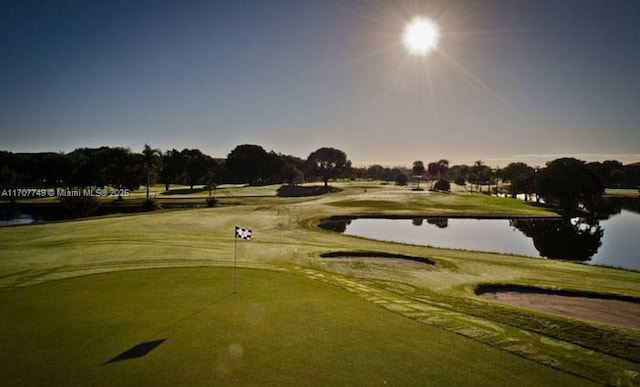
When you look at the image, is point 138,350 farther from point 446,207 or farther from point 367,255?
point 446,207

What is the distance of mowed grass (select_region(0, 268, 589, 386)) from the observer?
1148 centimetres

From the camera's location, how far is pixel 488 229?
70000 millimetres

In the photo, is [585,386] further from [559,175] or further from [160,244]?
[559,175]

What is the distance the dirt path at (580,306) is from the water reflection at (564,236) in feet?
85.4

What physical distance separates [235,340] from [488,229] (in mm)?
66061

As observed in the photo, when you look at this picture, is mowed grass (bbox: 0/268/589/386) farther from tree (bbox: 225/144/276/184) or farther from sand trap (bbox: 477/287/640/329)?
tree (bbox: 225/144/276/184)

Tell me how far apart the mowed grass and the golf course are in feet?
0.23

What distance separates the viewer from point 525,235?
65750 millimetres

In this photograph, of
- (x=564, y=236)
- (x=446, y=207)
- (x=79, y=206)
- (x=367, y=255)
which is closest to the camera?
(x=367, y=255)

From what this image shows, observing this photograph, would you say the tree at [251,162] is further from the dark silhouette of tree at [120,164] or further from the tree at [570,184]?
the tree at [570,184]

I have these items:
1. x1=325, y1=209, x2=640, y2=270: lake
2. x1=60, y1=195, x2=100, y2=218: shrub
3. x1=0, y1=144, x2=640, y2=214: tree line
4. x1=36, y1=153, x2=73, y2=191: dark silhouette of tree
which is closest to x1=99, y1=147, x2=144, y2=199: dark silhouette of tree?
x1=0, y1=144, x2=640, y2=214: tree line

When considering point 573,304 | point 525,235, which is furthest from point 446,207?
point 573,304

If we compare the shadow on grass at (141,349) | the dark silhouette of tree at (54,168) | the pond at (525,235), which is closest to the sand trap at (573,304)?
the shadow on grass at (141,349)

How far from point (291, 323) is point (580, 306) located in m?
20.8
